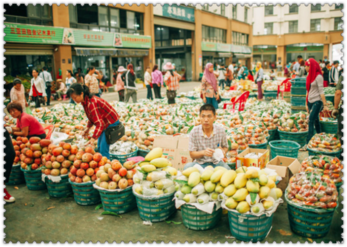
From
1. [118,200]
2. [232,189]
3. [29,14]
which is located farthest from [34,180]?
[29,14]

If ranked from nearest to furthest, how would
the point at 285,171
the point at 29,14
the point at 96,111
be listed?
the point at 285,171
the point at 96,111
the point at 29,14

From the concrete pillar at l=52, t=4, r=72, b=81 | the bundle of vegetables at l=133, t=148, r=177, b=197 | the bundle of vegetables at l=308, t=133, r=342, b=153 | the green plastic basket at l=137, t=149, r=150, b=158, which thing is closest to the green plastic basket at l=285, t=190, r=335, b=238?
the bundle of vegetables at l=133, t=148, r=177, b=197

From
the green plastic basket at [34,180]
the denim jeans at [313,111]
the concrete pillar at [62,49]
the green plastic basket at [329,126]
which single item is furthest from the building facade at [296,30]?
the green plastic basket at [34,180]

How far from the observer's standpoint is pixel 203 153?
3850 millimetres

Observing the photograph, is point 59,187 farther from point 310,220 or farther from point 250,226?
point 310,220

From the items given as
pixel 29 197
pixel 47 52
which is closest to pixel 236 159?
pixel 29 197

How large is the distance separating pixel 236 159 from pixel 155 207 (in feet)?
5.42

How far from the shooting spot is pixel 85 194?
4.26m

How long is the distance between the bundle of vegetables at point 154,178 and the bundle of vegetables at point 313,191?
151 cm

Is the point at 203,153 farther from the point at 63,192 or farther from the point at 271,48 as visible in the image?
the point at 271,48

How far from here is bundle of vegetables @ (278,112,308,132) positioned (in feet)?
22.6

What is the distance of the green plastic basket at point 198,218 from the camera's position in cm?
341

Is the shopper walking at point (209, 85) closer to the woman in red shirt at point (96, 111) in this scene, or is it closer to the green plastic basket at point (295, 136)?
the green plastic basket at point (295, 136)

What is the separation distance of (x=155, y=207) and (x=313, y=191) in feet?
6.30
